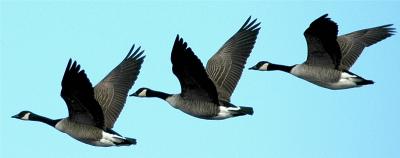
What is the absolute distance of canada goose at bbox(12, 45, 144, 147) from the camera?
17.0 meters

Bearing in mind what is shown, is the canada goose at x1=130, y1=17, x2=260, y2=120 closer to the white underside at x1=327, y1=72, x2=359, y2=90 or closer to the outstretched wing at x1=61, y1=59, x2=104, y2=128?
the outstretched wing at x1=61, y1=59, x2=104, y2=128

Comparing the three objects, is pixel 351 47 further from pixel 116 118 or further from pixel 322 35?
A: pixel 116 118

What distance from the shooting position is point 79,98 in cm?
1747

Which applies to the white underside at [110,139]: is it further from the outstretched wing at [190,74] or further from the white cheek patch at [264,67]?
the white cheek patch at [264,67]

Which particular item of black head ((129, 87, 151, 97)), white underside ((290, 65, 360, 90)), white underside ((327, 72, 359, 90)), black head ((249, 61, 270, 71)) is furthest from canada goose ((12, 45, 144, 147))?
white underside ((327, 72, 359, 90))

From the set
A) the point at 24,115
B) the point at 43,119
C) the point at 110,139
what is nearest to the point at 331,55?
the point at 110,139

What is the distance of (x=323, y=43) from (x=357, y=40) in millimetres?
2320

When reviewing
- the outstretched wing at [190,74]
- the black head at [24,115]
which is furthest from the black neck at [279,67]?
the black head at [24,115]

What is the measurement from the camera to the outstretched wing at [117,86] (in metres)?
19.8

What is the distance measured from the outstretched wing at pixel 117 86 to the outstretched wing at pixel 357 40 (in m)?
4.60

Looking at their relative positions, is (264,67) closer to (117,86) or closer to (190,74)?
(117,86)

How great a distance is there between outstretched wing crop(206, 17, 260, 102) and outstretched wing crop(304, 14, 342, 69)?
1389mm

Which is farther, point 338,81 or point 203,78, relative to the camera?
point 338,81

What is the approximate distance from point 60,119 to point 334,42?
19.1 ft
